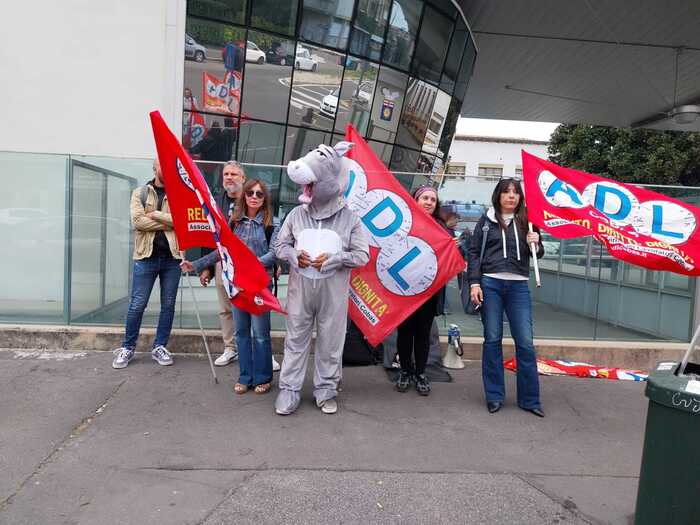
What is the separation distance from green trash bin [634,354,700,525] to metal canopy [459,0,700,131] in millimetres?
13713

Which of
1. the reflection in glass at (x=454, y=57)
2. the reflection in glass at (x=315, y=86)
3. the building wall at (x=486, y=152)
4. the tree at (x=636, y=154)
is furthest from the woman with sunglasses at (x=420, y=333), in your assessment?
the building wall at (x=486, y=152)

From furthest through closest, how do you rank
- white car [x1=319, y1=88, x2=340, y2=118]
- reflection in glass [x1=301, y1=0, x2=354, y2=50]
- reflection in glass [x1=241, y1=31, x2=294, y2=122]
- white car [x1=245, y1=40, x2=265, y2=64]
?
white car [x1=319, y1=88, x2=340, y2=118]
reflection in glass [x1=301, y1=0, x2=354, y2=50]
reflection in glass [x1=241, y1=31, x2=294, y2=122]
white car [x1=245, y1=40, x2=265, y2=64]

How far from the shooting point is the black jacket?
4539 millimetres

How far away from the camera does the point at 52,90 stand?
8477 millimetres

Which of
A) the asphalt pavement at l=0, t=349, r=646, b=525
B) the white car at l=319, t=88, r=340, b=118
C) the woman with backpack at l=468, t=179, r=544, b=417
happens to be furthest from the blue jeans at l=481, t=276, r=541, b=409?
the white car at l=319, t=88, r=340, b=118

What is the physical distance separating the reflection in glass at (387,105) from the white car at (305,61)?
1.71 meters

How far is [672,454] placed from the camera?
2.57 m

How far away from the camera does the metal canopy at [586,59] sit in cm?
1491

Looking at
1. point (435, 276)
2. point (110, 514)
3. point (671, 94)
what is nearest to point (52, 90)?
point (435, 276)

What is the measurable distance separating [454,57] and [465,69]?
124cm

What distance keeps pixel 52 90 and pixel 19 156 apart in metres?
2.67

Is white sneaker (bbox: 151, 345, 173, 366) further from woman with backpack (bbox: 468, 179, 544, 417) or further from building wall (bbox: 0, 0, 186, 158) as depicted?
building wall (bbox: 0, 0, 186, 158)

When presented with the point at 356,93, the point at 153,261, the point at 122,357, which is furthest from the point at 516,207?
the point at 356,93

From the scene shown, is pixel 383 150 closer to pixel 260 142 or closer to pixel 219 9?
pixel 260 142
